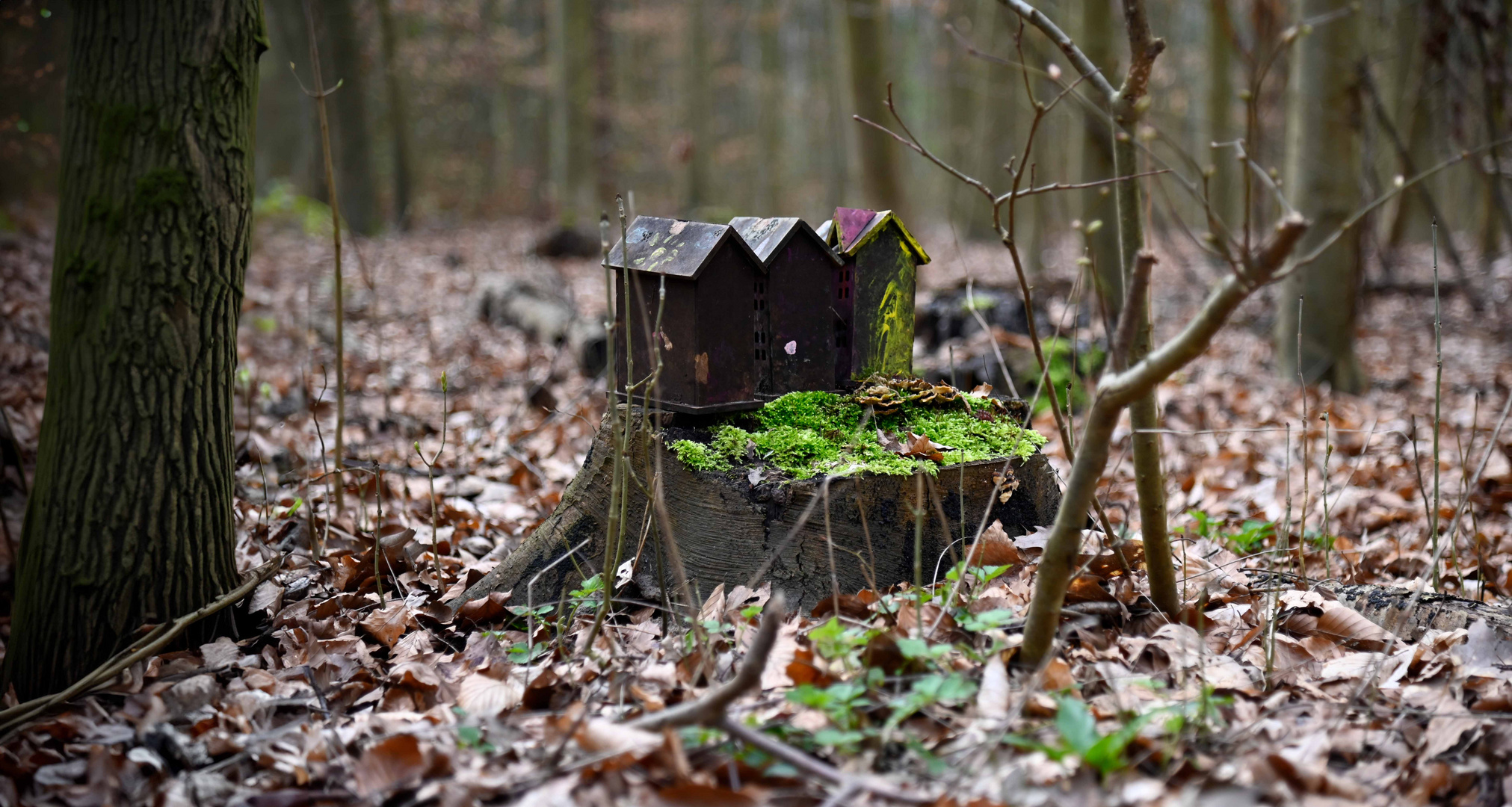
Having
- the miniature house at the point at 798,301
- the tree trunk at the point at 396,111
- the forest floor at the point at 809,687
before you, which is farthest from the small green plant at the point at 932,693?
the tree trunk at the point at 396,111

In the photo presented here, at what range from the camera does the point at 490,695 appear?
7.27ft

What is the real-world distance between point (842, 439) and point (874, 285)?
0.58 meters

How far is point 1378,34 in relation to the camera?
13617mm

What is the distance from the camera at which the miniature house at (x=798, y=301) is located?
281cm

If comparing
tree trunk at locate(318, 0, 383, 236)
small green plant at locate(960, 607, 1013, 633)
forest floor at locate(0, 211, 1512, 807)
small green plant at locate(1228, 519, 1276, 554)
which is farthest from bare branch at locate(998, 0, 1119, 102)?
tree trunk at locate(318, 0, 383, 236)

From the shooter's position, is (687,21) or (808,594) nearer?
(808,594)

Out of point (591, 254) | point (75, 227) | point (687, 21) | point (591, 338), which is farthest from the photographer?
point (687, 21)

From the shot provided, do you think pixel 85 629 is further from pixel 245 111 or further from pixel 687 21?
pixel 687 21

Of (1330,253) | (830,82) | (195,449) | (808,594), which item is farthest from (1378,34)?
(195,449)

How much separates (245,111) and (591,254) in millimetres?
10493

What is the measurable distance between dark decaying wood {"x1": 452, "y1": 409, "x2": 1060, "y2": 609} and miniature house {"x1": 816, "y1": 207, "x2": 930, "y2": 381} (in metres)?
0.61

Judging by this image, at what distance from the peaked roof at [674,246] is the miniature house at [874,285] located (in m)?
0.40

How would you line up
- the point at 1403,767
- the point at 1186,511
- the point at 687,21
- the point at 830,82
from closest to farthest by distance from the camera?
the point at 1403,767, the point at 1186,511, the point at 687,21, the point at 830,82

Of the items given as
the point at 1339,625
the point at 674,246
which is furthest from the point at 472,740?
the point at 1339,625
